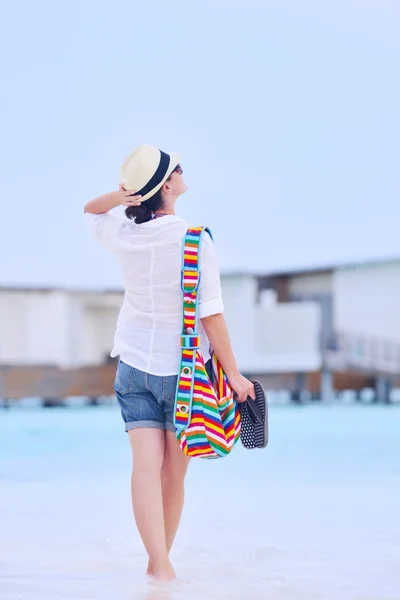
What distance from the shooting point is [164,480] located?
3.30m

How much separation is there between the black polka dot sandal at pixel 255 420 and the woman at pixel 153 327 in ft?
0.11

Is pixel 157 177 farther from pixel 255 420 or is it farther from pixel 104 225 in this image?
pixel 255 420

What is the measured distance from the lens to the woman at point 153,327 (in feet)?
10.2

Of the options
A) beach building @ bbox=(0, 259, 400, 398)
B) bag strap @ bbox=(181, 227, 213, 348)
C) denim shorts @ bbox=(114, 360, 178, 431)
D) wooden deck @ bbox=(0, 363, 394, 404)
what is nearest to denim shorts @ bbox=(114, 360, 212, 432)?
denim shorts @ bbox=(114, 360, 178, 431)

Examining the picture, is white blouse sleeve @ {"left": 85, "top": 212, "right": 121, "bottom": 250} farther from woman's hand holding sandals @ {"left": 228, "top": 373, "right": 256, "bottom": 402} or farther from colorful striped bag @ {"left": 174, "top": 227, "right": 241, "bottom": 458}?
woman's hand holding sandals @ {"left": 228, "top": 373, "right": 256, "bottom": 402}

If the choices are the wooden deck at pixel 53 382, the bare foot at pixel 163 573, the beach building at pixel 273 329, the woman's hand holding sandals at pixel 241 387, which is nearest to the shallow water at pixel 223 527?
the bare foot at pixel 163 573

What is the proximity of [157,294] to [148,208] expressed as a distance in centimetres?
28

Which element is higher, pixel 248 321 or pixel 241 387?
pixel 241 387

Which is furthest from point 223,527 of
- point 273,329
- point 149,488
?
point 273,329

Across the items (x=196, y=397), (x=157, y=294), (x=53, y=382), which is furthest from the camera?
(x=53, y=382)

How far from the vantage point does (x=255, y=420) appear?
10.4 ft

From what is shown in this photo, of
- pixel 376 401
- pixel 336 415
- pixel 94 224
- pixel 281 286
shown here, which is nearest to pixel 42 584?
pixel 94 224

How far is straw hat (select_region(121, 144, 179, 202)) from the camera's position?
10.4ft

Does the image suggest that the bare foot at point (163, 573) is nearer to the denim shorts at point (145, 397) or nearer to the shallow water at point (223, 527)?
the shallow water at point (223, 527)
